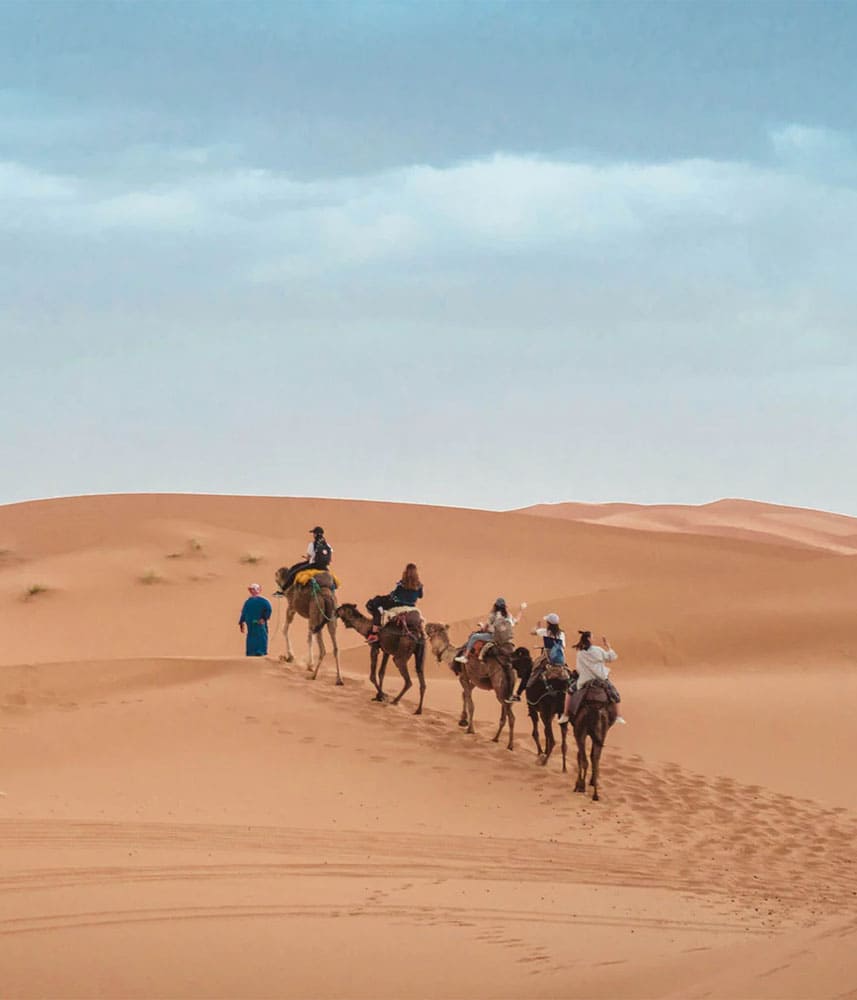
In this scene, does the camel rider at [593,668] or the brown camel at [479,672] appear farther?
the brown camel at [479,672]

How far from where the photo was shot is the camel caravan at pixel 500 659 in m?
14.8

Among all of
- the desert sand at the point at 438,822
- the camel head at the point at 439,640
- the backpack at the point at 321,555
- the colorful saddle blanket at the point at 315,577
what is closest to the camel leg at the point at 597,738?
the desert sand at the point at 438,822

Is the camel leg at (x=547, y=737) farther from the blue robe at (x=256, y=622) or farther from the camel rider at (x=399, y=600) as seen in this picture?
the blue robe at (x=256, y=622)

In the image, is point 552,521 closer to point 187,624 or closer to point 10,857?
point 187,624

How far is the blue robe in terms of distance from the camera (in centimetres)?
2127

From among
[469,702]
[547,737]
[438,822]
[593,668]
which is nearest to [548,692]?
[547,737]

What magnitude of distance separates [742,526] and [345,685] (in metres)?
75.7

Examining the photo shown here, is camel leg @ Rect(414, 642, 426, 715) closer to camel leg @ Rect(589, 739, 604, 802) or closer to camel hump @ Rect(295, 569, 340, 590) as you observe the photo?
camel hump @ Rect(295, 569, 340, 590)

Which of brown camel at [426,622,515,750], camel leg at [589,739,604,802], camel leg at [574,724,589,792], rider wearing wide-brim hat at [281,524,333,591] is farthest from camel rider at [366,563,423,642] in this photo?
camel leg at [589,739,604,802]

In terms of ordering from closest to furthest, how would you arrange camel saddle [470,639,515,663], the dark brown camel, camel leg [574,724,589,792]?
camel leg [574,724,589,792] < the dark brown camel < camel saddle [470,639,515,663]

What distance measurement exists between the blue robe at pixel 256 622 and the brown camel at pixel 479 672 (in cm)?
408

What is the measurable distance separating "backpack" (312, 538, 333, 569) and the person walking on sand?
5.56 feet

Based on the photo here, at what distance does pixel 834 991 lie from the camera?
721 cm

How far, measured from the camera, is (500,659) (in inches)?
655
